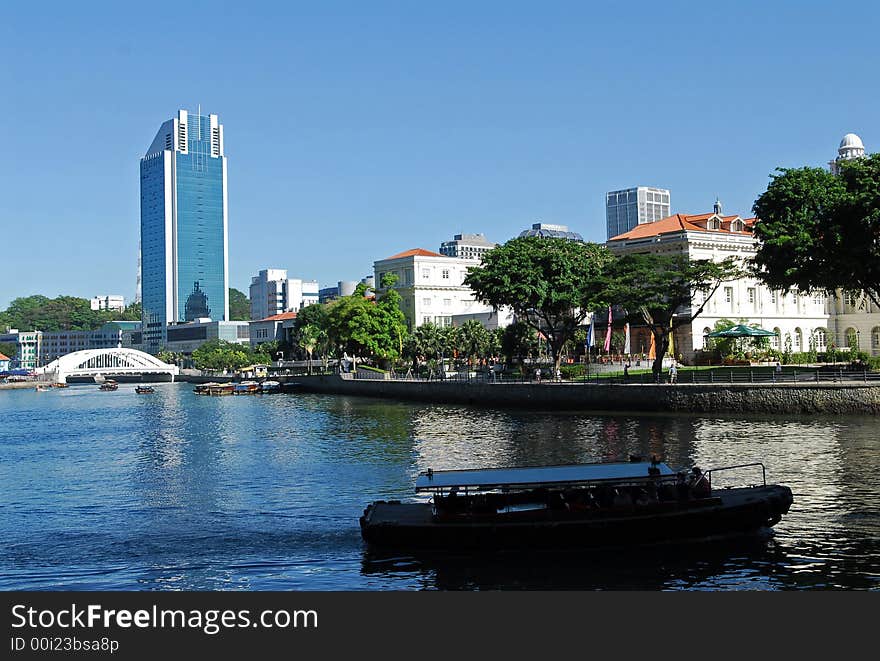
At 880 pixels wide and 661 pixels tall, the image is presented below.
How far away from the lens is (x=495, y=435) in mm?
57594

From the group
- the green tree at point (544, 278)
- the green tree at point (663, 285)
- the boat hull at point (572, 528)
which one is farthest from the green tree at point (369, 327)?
the boat hull at point (572, 528)

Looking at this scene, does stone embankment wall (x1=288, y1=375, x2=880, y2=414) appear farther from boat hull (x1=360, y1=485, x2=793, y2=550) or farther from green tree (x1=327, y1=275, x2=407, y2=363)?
boat hull (x1=360, y1=485, x2=793, y2=550)

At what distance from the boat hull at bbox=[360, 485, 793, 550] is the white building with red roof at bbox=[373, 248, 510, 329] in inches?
4659

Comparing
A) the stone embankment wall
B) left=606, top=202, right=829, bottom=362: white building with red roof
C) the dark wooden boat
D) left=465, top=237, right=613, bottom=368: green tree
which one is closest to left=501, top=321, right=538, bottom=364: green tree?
left=606, top=202, right=829, bottom=362: white building with red roof

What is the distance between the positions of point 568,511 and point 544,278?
6200 cm

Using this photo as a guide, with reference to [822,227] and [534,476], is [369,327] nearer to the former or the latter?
[822,227]

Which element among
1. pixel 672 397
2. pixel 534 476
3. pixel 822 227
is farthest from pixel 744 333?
pixel 534 476

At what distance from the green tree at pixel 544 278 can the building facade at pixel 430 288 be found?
184 ft

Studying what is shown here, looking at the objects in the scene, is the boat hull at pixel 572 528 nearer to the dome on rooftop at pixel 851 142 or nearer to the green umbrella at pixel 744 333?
the green umbrella at pixel 744 333

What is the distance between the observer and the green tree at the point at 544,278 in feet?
282

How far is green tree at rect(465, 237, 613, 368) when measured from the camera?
3381 inches

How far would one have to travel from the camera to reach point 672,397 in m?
66.4
